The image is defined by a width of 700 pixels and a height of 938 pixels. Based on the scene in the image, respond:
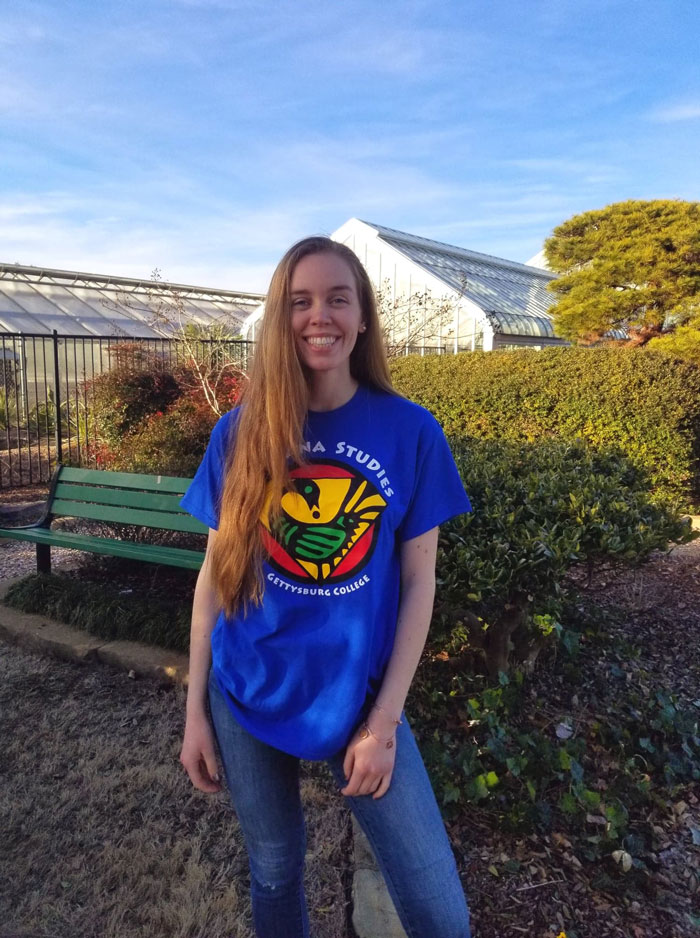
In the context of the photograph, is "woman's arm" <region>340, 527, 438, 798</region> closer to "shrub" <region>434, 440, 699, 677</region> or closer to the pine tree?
"shrub" <region>434, 440, 699, 677</region>

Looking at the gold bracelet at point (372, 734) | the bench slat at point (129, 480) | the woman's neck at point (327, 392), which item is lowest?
the gold bracelet at point (372, 734)

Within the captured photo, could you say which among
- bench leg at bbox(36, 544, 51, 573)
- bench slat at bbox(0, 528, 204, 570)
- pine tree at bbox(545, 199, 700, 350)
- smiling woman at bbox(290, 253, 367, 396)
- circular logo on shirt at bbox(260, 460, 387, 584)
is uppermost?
pine tree at bbox(545, 199, 700, 350)

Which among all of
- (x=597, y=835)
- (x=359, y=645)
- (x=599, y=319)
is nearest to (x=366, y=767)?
(x=359, y=645)

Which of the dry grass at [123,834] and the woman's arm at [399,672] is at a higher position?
the woman's arm at [399,672]

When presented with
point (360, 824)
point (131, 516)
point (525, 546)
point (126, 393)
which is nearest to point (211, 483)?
point (360, 824)

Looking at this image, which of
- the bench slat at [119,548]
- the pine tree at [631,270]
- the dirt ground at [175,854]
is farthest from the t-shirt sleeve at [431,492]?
the pine tree at [631,270]

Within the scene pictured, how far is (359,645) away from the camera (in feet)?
4.18

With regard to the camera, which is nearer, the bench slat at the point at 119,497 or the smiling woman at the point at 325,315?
the smiling woman at the point at 325,315

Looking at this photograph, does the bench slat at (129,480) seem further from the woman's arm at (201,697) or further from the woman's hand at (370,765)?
the woman's hand at (370,765)

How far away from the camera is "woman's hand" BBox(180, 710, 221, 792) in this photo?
4.68 feet

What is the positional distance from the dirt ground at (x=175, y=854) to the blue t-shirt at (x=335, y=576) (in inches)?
40.0

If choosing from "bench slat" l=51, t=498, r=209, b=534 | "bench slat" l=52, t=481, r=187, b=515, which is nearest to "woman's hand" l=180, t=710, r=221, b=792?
"bench slat" l=51, t=498, r=209, b=534

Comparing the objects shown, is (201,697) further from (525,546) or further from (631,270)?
(631,270)

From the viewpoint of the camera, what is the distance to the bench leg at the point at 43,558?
4.39 metres
